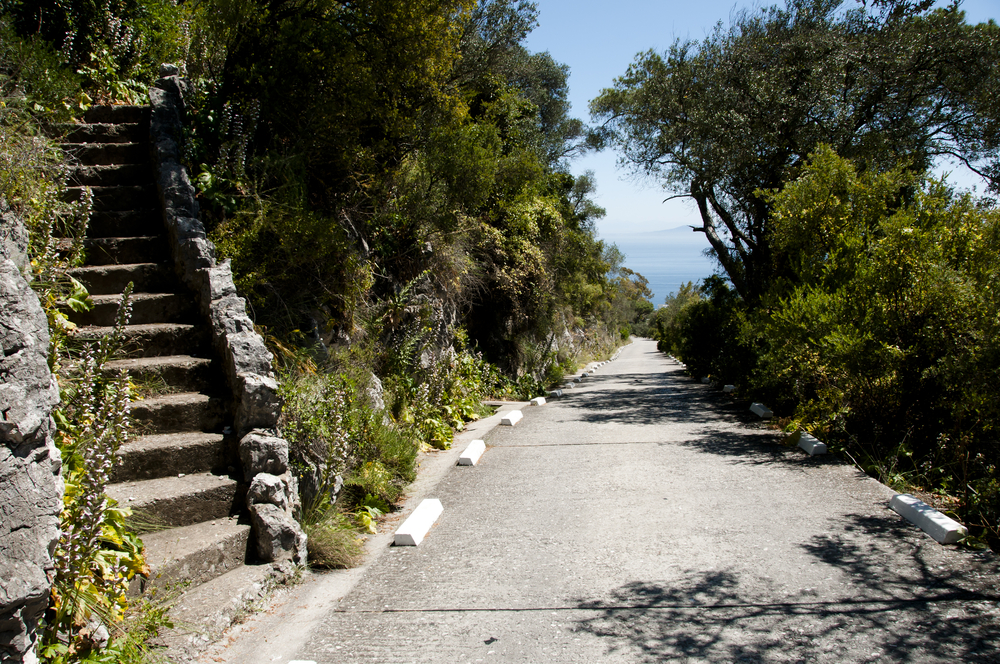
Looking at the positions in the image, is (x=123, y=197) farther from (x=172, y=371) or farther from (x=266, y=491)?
(x=266, y=491)

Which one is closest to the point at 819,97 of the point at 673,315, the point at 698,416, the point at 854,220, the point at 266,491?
the point at 854,220

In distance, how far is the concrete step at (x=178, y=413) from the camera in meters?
4.38

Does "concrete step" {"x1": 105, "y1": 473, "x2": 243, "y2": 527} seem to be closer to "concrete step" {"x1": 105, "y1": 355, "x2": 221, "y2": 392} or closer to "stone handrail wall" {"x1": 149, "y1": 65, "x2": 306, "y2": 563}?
"stone handrail wall" {"x1": 149, "y1": 65, "x2": 306, "y2": 563}

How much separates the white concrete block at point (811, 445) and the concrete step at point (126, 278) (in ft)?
22.1

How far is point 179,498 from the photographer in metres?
3.84

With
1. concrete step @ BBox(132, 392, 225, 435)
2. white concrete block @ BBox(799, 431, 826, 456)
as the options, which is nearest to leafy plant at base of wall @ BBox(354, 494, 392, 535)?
concrete step @ BBox(132, 392, 225, 435)

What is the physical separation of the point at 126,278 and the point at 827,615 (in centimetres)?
572

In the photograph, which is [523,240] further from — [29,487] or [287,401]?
[29,487]

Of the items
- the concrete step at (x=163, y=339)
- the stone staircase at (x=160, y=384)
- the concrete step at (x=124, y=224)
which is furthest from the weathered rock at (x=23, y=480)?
the concrete step at (x=124, y=224)

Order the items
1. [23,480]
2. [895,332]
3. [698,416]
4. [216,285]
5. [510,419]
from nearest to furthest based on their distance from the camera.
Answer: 1. [23,480]
2. [216,285]
3. [895,332]
4. [510,419]
5. [698,416]

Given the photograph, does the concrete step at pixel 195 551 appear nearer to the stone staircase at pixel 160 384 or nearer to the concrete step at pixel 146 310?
the stone staircase at pixel 160 384

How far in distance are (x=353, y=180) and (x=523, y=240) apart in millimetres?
6582

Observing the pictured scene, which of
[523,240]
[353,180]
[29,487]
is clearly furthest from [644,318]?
[29,487]

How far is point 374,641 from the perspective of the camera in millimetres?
3350
